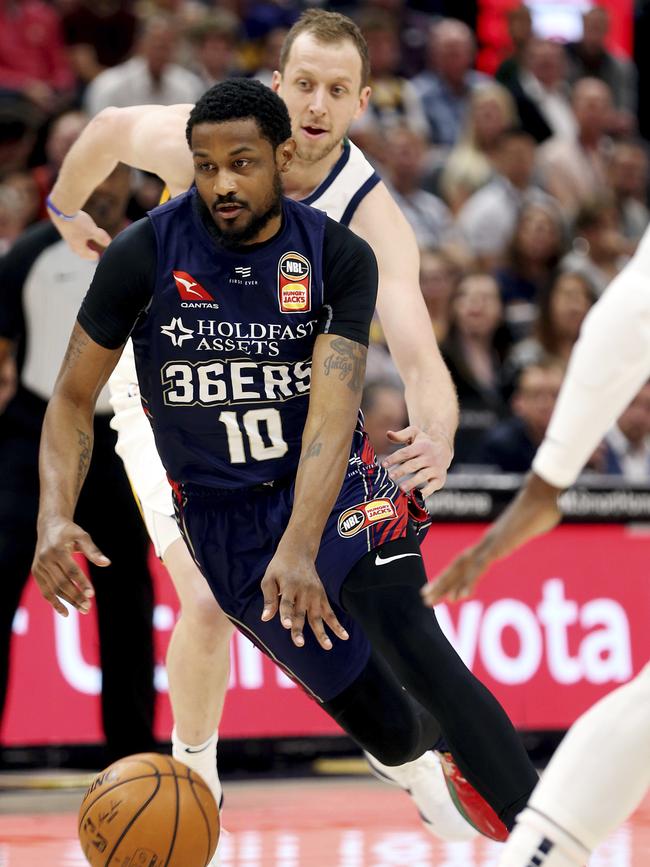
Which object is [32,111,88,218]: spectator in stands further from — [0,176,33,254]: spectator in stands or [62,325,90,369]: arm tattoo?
[62,325,90,369]: arm tattoo

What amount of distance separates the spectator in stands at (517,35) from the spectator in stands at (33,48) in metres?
3.91

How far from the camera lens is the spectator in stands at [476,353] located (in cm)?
981

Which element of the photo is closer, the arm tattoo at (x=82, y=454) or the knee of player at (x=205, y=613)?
the arm tattoo at (x=82, y=454)

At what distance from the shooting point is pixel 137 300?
4.45 metres

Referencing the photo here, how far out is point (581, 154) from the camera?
44.7 ft

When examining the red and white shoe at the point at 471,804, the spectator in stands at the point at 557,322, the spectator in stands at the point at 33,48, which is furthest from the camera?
the spectator in stands at the point at 33,48

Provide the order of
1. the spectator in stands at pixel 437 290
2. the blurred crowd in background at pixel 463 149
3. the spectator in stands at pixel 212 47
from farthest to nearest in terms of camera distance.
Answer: the spectator in stands at pixel 212 47
the spectator in stands at pixel 437 290
the blurred crowd in background at pixel 463 149

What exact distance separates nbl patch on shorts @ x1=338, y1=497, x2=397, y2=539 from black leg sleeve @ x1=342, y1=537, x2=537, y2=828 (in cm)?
11

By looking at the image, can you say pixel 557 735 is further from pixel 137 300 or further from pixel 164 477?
pixel 137 300

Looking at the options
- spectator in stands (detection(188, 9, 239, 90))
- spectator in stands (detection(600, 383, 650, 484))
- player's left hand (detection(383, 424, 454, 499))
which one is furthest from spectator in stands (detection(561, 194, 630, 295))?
player's left hand (detection(383, 424, 454, 499))

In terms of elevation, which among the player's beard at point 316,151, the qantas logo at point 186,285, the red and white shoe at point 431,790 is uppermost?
the player's beard at point 316,151

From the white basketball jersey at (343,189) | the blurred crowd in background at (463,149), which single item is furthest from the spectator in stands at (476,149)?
the white basketball jersey at (343,189)

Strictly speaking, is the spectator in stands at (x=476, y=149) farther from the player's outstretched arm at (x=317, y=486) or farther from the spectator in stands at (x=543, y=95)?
the player's outstretched arm at (x=317, y=486)

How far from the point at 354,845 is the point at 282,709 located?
183 centimetres
